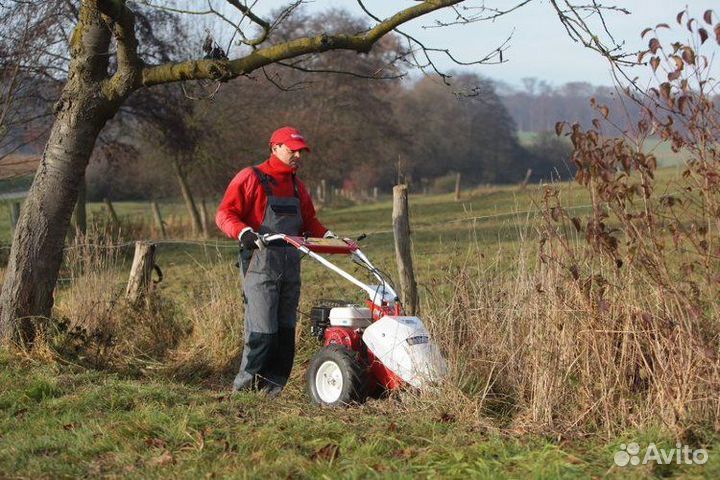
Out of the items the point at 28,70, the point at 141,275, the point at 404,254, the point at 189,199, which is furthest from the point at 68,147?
the point at 189,199

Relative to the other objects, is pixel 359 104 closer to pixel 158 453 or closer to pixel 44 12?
pixel 44 12

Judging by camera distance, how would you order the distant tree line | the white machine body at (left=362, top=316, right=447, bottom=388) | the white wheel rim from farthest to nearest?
the distant tree line < the white wheel rim < the white machine body at (left=362, top=316, right=447, bottom=388)

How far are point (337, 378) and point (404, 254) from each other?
2068mm

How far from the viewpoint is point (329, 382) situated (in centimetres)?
655

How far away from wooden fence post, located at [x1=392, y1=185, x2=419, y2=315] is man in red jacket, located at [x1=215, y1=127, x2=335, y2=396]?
1115 millimetres

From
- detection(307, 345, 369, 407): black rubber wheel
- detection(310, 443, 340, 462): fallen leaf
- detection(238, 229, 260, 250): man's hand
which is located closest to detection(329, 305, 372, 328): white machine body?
detection(307, 345, 369, 407): black rubber wheel

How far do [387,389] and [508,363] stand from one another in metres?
0.81

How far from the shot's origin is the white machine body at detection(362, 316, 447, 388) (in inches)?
236

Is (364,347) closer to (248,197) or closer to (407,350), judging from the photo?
(407,350)

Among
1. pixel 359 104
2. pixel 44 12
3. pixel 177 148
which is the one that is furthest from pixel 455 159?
pixel 44 12

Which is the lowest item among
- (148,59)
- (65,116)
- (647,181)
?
(647,181)

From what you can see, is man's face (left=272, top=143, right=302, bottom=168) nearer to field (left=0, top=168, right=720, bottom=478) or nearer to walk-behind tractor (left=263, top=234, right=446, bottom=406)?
walk-behind tractor (left=263, top=234, right=446, bottom=406)

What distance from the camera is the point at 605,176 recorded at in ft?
17.3

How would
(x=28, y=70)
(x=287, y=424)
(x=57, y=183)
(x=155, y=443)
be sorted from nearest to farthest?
(x=155, y=443), (x=287, y=424), (x=57, y=183), (x=28, y=70)
